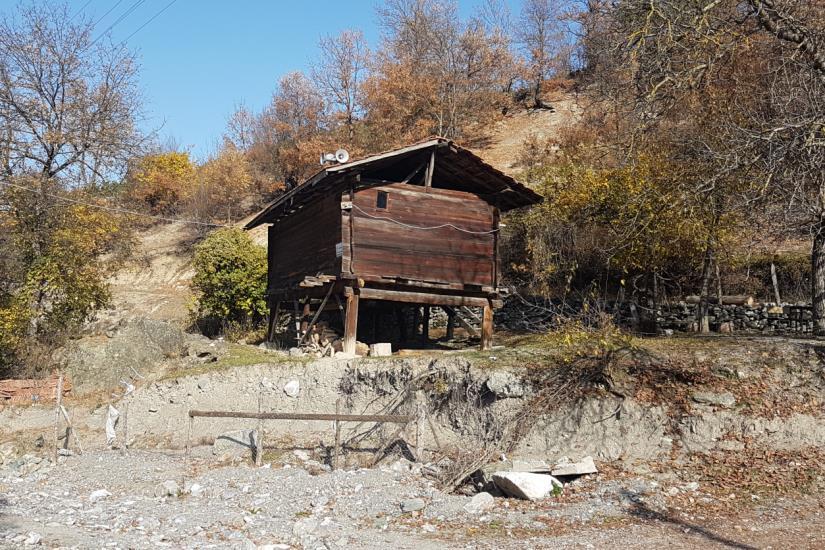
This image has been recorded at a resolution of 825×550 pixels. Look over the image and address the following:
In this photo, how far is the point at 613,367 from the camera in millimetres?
Result: 13125

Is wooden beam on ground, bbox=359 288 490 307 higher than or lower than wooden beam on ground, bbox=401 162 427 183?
lower

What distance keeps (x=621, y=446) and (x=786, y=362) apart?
11.4 feet

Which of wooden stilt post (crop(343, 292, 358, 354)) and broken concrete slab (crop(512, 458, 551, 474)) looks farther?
wooden stilt post (crop(343, 292, 358, 354))

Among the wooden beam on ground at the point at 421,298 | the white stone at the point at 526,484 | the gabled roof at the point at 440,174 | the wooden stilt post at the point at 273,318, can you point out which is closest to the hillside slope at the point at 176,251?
the wooden stilt post at the point at 273,318

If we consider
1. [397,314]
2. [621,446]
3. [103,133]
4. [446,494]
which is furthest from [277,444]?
[103,133]

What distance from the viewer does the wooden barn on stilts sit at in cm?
1720

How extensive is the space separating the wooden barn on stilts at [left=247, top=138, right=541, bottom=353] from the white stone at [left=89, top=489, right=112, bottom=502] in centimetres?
630

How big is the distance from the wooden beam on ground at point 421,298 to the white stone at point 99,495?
7.18m

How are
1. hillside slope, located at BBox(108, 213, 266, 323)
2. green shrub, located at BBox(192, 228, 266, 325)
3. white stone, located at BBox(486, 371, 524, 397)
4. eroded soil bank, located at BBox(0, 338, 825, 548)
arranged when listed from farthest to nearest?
hillside slope, located at BBox(108, 213, 266, 323)
green shrub, located at BBox(192, 228, 266, 325)
white stone, located at BBox(486, 371, 524, 397)
eroded soil bank, located at BBox(0, 338, 825, 548)


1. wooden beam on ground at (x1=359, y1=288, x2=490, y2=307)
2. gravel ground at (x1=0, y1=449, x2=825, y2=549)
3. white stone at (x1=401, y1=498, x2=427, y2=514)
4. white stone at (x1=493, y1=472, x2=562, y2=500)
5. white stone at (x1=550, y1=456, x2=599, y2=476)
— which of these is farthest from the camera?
wooden beam on ground at (x1=359, y1=288, x2=490, y2=307)

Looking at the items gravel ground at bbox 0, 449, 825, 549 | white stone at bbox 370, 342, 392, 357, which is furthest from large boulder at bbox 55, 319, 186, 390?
gravel ground at bbox 0, 449, 825, 549

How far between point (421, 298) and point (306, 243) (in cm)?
388

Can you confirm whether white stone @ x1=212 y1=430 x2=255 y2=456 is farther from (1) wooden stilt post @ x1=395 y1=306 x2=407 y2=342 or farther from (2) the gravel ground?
(1) wooden stilt post @ x1=395 y1=306 x2=407 y2=342

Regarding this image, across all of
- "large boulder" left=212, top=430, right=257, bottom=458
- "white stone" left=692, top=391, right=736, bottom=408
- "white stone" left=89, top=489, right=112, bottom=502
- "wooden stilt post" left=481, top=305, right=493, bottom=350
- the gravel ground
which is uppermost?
"wooden stilt post" left=481, top=305, right=493, bottom=350
